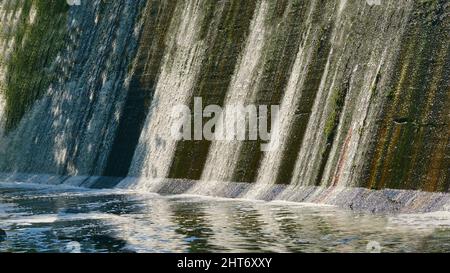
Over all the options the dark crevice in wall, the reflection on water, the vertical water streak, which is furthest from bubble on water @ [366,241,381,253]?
the dark crevice in wall

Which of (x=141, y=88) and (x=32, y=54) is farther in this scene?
(x=32, y=54)

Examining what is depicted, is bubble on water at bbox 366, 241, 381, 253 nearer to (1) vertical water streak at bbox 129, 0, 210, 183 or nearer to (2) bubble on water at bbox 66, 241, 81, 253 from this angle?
(2) bubble on water at bbox 66, 241, 81, 253

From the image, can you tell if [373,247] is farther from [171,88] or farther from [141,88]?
[141,88]

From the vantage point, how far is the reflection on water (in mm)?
16547

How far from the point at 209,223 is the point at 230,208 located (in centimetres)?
318

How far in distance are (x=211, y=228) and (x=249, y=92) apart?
9505 mm

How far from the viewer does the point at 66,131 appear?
40062 millimetres

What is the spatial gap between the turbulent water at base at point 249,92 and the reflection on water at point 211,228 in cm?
154

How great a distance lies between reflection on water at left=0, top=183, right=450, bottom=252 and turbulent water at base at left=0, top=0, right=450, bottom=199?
60.6 inches

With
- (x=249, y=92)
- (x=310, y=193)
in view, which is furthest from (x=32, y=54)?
(x=310, y=193)

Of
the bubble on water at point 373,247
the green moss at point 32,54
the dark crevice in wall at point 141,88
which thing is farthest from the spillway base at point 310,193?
the green moss at point 32,54

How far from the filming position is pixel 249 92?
1122 inches

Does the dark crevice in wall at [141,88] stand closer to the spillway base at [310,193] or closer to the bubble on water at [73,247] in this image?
the spillway base at [310,193]
